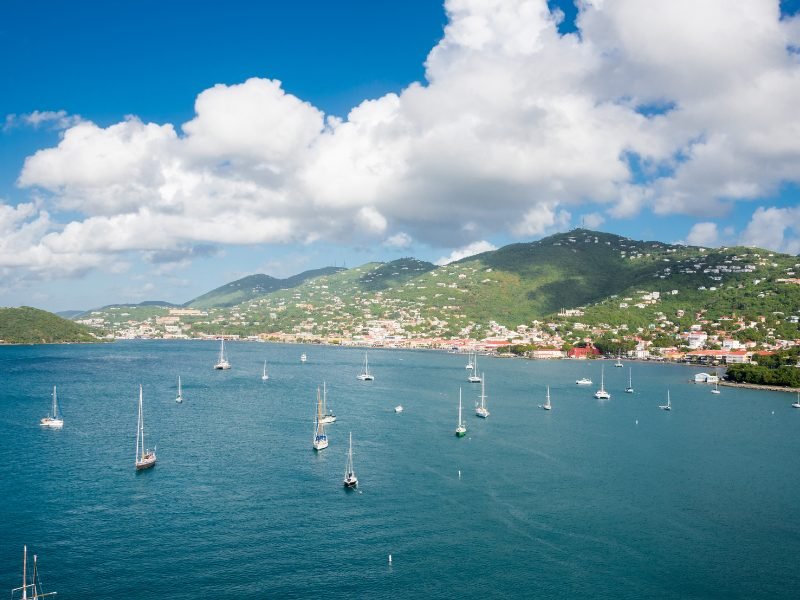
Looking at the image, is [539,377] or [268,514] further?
[539,377]

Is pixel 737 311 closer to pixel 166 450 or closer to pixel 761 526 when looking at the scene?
pixel 761 526

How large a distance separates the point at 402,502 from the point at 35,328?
16905 centimetres

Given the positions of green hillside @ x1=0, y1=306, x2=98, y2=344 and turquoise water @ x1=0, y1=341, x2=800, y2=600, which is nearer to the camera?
turquoise water @ x1=0, y1=341, x2=800, y2=600

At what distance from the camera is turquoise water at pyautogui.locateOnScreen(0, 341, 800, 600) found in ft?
88.0

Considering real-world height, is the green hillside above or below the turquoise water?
above

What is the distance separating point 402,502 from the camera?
117 ft

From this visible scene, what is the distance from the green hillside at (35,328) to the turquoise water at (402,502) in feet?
373

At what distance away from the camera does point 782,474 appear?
44.5 m

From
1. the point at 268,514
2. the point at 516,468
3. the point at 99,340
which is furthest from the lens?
the point at 99,340

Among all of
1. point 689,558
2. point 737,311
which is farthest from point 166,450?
point 737,311

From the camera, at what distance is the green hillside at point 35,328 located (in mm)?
164875

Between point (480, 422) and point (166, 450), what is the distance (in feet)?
97.7

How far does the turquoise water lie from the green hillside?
373 feet

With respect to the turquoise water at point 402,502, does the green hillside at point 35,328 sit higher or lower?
higher
